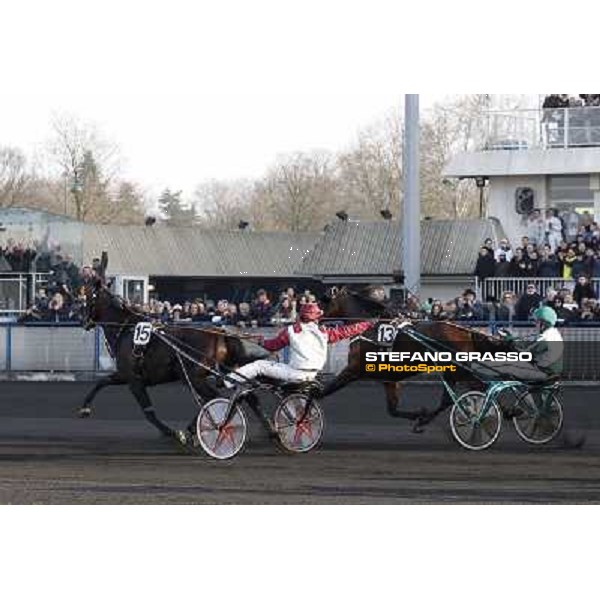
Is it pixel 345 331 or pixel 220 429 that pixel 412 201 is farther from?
pixel 220 429

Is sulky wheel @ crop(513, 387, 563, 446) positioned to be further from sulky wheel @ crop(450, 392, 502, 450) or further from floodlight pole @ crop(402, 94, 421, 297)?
floodlight pole @ crop(402, 94, 421, 297)

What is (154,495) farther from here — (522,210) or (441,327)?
(522,210)

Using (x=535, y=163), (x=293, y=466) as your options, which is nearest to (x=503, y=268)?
(x=535, y=163)

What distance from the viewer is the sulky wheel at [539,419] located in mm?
16984

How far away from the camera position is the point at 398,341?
56.1 feet

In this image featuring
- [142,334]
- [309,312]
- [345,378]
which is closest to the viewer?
[309,312]

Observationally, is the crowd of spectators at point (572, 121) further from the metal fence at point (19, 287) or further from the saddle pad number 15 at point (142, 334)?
the saddle pad number 15 at point (142, 334)

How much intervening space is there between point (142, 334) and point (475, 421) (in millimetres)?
3736

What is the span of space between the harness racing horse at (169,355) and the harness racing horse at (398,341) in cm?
107

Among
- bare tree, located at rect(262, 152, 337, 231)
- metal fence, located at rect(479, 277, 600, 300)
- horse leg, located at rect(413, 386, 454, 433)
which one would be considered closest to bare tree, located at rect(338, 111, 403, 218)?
bare tree, located at rect(262, 152, 337, 231)

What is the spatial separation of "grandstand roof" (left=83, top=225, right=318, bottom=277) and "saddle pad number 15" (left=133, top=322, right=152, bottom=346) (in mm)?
20568

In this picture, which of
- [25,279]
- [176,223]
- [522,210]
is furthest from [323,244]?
[176,223]

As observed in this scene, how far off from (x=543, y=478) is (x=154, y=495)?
3.74m

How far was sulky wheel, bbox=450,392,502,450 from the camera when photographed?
16.5 meters
